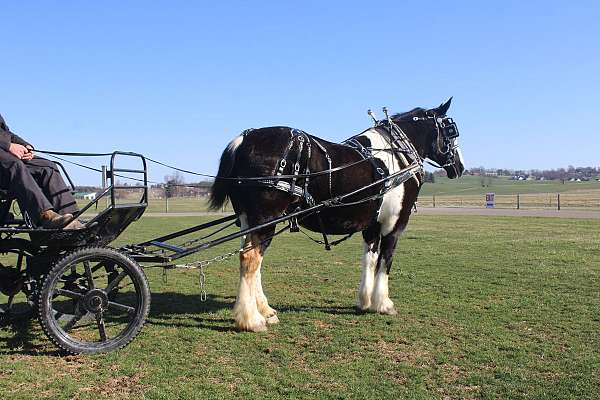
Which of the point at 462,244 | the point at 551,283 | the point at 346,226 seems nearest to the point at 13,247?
the point at 346,226

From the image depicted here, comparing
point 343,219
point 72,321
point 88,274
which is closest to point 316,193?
point 343,219

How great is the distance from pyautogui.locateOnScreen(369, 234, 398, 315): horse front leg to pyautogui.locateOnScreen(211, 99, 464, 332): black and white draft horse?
1 cm

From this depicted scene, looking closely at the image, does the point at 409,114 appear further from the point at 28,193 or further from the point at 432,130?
the point at 28,193

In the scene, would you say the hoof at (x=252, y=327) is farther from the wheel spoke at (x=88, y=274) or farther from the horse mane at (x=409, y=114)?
the horse mane at (x=409, y=114)

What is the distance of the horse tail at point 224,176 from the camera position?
6.23m

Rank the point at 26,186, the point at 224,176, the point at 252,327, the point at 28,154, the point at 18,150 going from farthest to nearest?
the point at 224,176 < the point at 252,327 < the point at 28,154 < the point at 18,150 < the point at 26,186

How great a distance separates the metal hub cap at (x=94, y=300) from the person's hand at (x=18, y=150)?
4.75 feet

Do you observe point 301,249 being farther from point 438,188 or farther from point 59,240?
point 438,188

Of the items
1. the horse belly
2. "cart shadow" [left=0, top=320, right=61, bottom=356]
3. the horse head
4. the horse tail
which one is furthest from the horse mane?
"cart shadow" [left=0, top=320, right=61, bottom=356]

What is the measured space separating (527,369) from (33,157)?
199 inches

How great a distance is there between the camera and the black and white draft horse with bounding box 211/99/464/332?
5992 millimetres

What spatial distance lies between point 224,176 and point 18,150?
2201 mm

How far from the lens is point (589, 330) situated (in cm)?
604

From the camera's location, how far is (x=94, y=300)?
520cm
